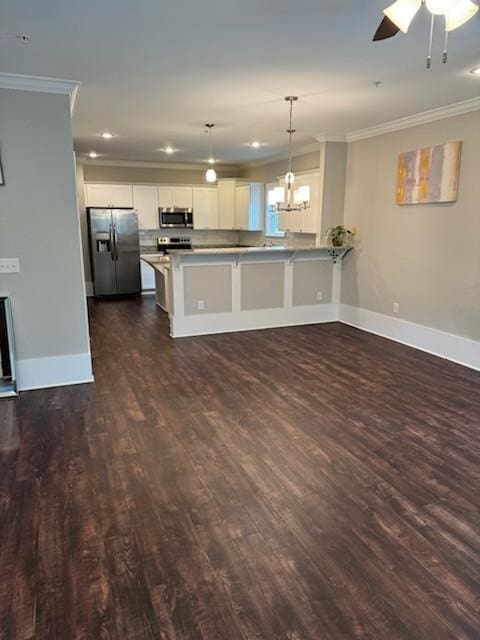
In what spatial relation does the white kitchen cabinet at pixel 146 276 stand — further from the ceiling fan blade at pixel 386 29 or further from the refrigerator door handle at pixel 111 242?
the ceiling fan blade at pixel 386 29

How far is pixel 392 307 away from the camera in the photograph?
556 centimetres

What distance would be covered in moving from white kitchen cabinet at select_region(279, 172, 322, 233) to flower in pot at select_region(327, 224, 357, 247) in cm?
24

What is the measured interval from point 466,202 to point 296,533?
3.80m

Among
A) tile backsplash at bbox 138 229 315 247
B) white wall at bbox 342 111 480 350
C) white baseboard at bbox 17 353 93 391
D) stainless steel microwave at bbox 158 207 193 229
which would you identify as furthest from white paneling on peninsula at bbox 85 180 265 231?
white baseboard at bbox 17 353 93 391

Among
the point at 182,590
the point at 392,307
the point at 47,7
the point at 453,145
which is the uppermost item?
the point at 47,7

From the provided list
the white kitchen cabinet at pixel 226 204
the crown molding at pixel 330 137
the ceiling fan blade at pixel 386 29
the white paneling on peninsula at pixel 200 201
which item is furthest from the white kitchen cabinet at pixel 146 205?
the ceiling fan blade at pixel 386 29

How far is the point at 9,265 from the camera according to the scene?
145 inches

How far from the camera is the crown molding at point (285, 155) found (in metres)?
6.52

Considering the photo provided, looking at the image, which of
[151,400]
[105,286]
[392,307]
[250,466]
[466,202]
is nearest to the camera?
[250,466]

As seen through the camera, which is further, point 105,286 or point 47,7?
point 105,286

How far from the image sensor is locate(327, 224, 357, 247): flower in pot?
6.11 m

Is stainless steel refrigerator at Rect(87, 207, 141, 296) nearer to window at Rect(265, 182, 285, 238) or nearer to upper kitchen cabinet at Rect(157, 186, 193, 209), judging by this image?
upper kitchen cabinet at Rect(157, 186, 193, 209)

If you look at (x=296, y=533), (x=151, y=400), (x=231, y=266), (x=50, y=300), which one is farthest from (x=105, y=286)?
(x=296, y=533)

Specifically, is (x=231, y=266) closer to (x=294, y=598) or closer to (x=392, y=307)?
(x=392, y=307)
